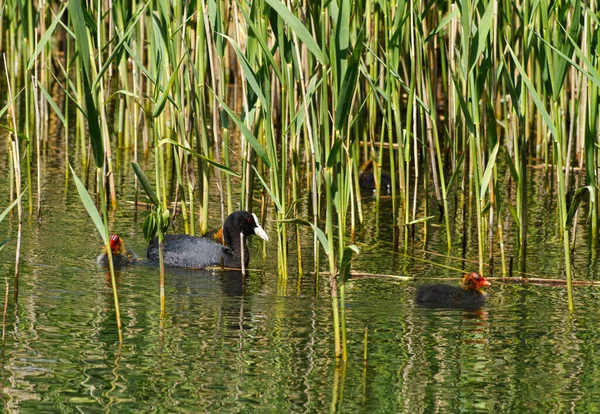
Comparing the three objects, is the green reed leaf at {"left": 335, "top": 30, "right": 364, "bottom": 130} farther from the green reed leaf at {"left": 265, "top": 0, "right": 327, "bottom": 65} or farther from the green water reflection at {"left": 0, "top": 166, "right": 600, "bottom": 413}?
the green water reflection at {"left": 0, "top": 166, "right": 600, "bottom": 413}

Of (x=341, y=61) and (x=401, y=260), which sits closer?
(x=341, y=61)

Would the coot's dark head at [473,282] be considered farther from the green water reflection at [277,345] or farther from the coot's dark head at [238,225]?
the coot's dark head at [238,225]

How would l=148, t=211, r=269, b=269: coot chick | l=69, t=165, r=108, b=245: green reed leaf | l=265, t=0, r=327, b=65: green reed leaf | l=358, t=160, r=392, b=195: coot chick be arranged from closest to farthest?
l=265, t=0, r=327, b=65: green reed leaf < l=69, t=165, r=108, b=245: green reed leaf < l=148, t=211, r=269, b=269: coot chick < l=358, t=160, r=392, b=195: coot chick

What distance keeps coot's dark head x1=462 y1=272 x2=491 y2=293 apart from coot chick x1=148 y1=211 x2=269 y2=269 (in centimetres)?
166

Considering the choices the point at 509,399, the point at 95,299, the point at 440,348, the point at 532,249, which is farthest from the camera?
the point at 532,249

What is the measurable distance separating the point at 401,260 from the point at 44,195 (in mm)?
3462

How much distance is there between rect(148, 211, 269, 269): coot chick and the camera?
805cm

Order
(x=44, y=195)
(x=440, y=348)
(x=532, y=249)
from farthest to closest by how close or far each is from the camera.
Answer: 1. (x=44, y=195)
2. (x=532, y=249)
3. (x=440, y=348)

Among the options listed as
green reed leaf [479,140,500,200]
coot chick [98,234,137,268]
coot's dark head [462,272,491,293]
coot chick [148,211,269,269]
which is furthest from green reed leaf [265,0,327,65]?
coot chick [98,234,137,268]

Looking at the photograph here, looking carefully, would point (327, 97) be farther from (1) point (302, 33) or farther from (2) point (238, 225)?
(2) point (238, 225)

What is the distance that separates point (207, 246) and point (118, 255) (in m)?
0.63

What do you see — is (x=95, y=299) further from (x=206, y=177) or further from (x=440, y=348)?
(x=440, y=348)

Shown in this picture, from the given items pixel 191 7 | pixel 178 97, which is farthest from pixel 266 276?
pixel 191 7

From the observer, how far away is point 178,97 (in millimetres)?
7734
